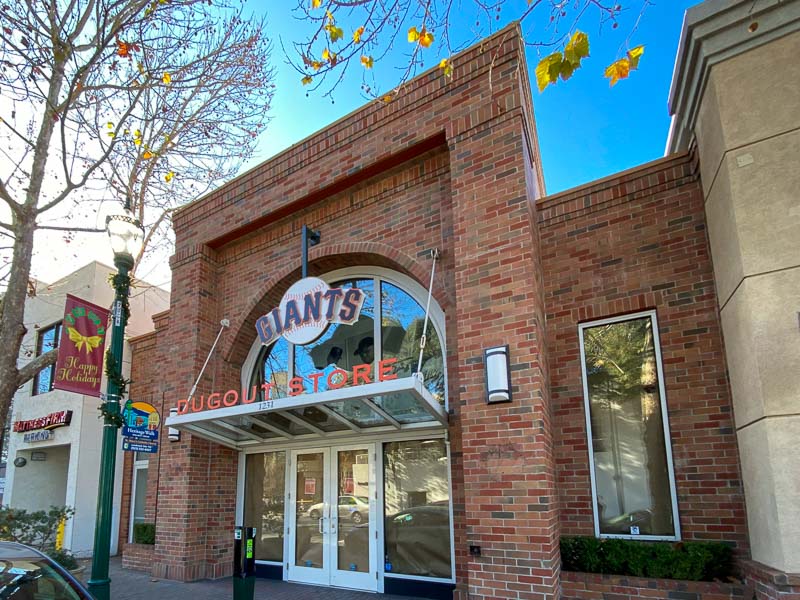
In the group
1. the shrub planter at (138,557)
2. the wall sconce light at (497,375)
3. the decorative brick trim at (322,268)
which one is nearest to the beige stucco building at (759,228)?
the wall sconce light at (497,375)

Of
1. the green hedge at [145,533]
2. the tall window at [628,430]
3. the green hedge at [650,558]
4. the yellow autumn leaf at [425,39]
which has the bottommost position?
the green hedge at [145,533]

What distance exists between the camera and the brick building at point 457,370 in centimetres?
653

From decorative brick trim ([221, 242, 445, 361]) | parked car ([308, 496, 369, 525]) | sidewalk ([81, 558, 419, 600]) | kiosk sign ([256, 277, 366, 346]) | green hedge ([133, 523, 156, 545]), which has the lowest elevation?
sidewalk ([81, 558, 419, 600])

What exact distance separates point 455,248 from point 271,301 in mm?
4425

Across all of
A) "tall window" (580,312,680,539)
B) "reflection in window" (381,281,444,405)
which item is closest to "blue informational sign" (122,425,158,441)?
"reflection in window" (381,281,444,405)

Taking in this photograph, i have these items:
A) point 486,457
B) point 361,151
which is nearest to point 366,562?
point 486,457

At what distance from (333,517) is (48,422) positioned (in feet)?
40.3

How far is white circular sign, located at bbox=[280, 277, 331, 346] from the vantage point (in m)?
8.33

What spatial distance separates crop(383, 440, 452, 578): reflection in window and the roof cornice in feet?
19.1

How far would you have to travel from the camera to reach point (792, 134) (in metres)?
5.55

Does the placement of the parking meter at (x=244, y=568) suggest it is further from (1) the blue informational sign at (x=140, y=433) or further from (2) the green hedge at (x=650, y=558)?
(2) the green hedge at (x=650, y=558)

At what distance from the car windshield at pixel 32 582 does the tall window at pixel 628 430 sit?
5757mm

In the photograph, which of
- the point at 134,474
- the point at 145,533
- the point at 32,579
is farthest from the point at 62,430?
the point at 32,579

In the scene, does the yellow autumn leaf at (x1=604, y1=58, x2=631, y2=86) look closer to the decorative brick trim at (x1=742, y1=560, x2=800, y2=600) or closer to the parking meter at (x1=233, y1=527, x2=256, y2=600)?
the decorative brick trim at (x1=742, y1=560, x2=800, y2=600)
